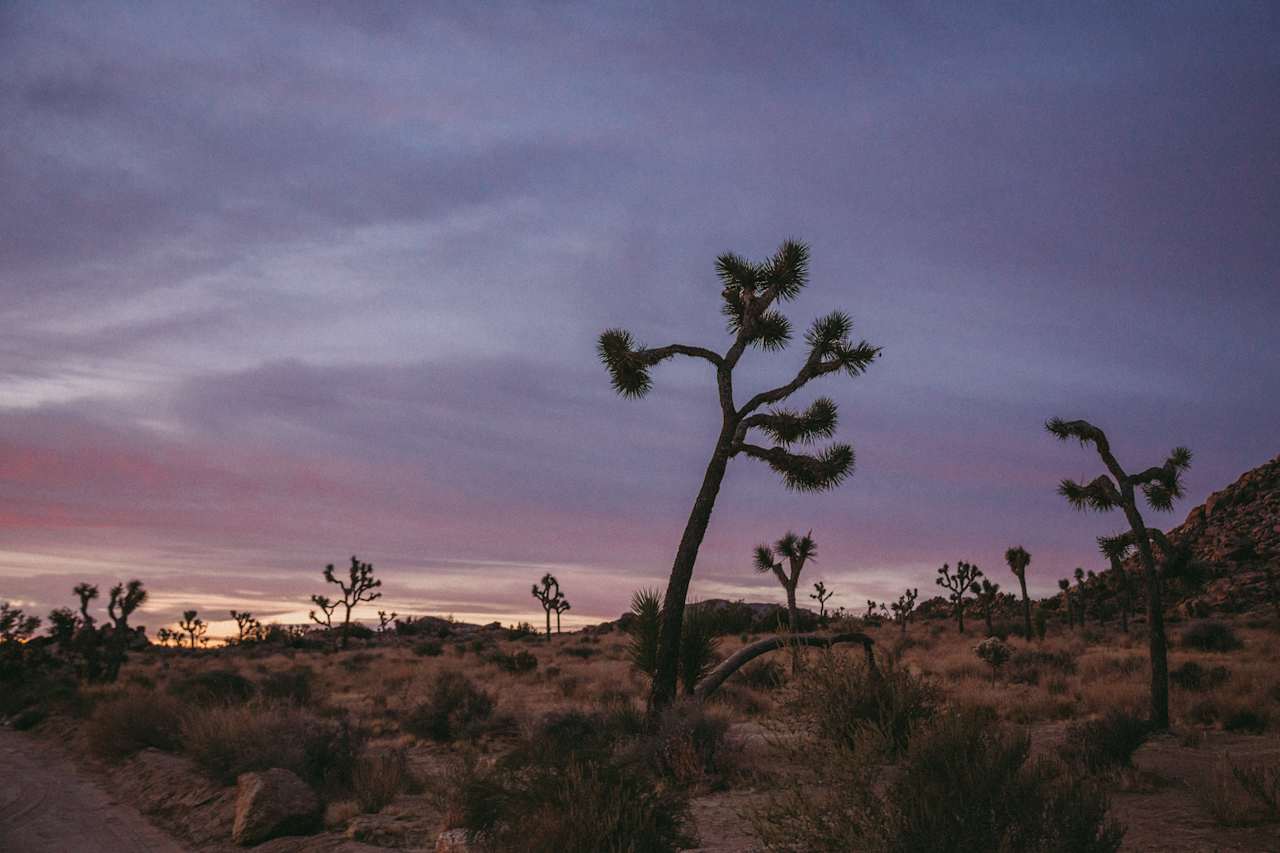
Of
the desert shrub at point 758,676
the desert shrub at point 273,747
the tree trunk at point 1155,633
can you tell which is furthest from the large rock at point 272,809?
the tree trunk at point 1155,633

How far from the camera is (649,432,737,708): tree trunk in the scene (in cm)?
1402

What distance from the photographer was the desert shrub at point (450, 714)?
1695cm

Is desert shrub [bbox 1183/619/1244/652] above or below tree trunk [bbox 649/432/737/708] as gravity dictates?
below

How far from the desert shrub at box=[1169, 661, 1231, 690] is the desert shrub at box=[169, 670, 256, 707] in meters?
23.5

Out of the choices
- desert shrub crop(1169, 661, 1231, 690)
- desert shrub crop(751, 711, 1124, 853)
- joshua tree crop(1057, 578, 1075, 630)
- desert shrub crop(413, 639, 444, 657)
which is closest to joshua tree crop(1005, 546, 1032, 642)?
joshua tree crop(1057, 578, 1075, 630)

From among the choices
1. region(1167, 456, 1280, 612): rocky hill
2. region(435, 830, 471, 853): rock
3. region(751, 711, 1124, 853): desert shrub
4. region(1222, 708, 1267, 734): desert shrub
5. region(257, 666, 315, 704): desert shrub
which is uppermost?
region(1167, 456, 1280, 612): rocky hill

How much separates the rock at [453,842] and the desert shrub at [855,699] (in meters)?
3.50

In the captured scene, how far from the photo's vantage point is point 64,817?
37.9 ft

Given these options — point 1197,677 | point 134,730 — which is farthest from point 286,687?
point 1197,677

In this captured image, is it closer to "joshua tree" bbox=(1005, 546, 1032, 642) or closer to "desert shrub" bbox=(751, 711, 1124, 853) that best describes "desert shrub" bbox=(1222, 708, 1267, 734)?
"desert shrub" bbox=(751, 711, 1124, 853)

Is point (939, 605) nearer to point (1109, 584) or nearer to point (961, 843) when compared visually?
point (1109, 584)

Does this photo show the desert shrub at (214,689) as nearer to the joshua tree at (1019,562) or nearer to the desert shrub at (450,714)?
the desert shrub at (450,714)

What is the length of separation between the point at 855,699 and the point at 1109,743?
7433mm

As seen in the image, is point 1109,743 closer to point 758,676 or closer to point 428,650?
point 758,676
